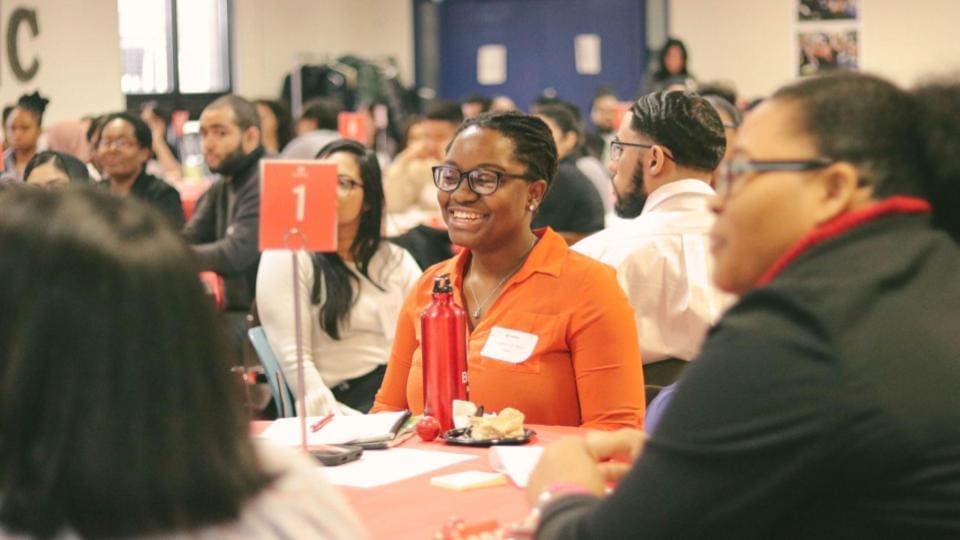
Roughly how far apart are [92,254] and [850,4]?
1329cm

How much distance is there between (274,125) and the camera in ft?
30.2

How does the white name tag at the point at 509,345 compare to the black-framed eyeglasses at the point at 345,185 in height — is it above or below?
below

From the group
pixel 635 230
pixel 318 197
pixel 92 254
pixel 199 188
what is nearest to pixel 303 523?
pixel 92 254

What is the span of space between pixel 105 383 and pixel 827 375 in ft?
2.31

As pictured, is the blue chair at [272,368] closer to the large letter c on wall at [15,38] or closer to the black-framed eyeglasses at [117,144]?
the black-framed eyeglasses at [117,144]

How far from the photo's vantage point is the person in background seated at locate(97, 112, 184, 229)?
626 cm

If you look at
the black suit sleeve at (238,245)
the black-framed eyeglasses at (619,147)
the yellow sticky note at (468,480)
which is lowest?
the yellow sticky note at (468,480)

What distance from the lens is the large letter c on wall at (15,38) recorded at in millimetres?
9297

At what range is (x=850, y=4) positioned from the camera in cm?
1352

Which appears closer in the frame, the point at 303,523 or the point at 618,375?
the point at 303,523

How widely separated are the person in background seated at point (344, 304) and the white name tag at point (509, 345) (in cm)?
116

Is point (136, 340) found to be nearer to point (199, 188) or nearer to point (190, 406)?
point (190, 406)

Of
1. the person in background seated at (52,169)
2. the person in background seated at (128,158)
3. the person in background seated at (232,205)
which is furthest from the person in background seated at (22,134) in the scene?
the person in background seated at (52,169)

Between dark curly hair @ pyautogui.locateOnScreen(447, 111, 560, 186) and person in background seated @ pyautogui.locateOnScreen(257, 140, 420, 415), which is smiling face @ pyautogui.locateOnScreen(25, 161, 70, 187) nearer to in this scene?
person in background seated @ pyautogui.locateOnScreen(257, 140, 420, 415)
